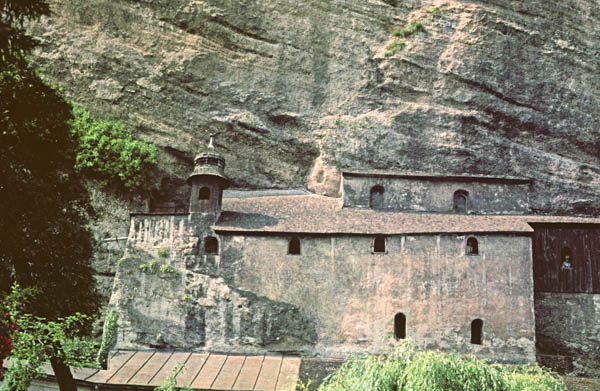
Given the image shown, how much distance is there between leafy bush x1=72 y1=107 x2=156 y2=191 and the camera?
95.3 feet

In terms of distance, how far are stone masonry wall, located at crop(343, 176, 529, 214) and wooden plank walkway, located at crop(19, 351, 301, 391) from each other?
875cm

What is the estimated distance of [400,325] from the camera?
80.0ft

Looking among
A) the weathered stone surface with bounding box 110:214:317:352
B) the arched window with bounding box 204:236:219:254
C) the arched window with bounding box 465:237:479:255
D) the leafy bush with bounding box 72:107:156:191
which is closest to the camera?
the weathered stone surface with bounding box 110:214:317:352

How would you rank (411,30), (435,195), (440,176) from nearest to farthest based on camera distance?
(440,176)
(435,195)
(411,30)

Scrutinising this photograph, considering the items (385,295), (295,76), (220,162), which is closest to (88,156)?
(220,162)

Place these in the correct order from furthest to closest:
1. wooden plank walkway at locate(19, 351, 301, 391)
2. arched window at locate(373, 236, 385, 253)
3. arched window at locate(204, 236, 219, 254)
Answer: arched window at locate(204, 236, 219, 254) → arched window at locate(373, 236, 385, 253) → wooden plank walkway at locate(19, 351, 301, 391)

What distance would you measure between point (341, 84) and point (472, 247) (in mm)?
12005

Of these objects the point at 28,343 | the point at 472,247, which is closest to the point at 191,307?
the point at 28,343

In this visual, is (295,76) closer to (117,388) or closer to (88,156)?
(88,156)

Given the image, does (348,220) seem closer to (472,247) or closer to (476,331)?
(472,247)

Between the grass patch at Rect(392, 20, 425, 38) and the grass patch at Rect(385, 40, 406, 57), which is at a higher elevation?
the grass patch at Rect(392, 20, 425, 38)

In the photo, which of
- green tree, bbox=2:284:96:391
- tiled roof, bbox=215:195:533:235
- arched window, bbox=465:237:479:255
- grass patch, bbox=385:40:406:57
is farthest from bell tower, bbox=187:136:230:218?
grass patch, bbox=385:40:406:57

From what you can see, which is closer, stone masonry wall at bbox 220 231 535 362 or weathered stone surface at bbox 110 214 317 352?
stone masonry wall at bbox 220 231 535 362

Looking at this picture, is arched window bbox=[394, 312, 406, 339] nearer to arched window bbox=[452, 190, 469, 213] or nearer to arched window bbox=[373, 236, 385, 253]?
arched window bbox=[373, 236, 385, 253]
